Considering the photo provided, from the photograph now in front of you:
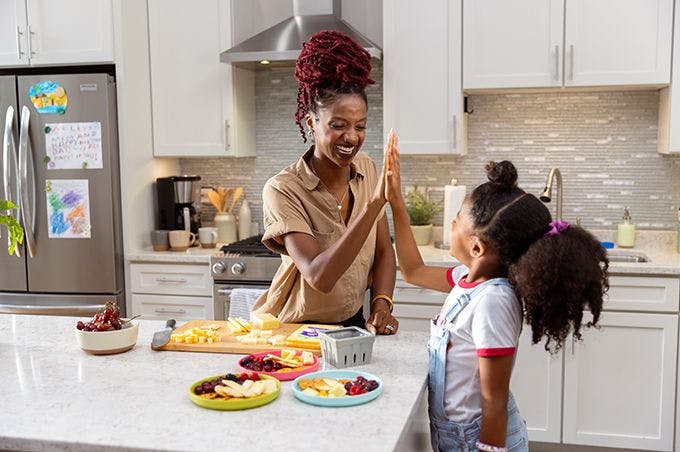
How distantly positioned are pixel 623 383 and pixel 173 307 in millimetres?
2142

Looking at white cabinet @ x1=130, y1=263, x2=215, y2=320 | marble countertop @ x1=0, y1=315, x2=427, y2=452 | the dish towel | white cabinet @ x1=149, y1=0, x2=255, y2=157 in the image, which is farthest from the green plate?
white cabinet @ x1=149, y1=0, x2=255, y2=157

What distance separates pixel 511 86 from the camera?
137 inches

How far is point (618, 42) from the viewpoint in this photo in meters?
3.35

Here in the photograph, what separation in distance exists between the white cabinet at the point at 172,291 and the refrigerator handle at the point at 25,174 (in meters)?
0.54

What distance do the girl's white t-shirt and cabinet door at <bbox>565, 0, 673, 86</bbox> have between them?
2.09 meters

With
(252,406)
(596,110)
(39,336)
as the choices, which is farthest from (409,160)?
(252,406)

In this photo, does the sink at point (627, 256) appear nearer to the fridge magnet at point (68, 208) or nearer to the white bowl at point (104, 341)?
the white bowl at point (104, 341)

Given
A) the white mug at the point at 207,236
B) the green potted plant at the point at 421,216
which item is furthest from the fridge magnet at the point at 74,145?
the green potted plant at the point at 421,216

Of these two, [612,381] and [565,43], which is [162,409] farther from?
[565,43]

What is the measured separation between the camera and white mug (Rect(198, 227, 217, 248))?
3900mm

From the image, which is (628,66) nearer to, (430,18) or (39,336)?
(430,18)

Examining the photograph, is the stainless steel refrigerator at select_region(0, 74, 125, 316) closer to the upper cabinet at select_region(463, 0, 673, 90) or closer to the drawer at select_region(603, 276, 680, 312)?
the upper cabinet at select_region(463, 0, 673, 90)

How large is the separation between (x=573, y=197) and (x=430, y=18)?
1.17 meters

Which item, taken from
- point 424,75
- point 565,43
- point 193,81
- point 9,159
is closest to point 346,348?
point 424,75
